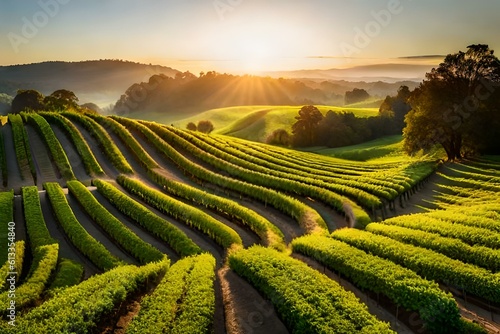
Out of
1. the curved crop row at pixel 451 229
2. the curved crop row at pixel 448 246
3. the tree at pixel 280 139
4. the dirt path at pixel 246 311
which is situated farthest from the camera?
the tree at pixel 280 139

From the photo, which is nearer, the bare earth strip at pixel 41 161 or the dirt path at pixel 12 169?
the dirt path at pixel 12 169

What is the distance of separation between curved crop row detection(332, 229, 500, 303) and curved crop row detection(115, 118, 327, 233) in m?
8.75

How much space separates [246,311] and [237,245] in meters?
11.4

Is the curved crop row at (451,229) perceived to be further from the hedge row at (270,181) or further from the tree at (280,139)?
the tree at (280,139)

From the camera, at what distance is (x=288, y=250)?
118ft

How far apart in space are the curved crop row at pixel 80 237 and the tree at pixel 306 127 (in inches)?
3877

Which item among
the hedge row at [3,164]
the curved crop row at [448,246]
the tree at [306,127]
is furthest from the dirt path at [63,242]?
the tree at [306,127]

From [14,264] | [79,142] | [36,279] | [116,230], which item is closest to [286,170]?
[116,230]

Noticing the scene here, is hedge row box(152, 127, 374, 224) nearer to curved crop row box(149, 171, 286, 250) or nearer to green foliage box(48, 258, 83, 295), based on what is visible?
curved crop row box(149, 171, 286, 250)

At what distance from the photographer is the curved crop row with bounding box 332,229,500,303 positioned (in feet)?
84.4

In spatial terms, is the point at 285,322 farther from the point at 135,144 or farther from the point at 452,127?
the point at 452,127

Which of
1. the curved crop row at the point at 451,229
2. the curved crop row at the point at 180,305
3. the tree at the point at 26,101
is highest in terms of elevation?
the tree at the point at 26,101

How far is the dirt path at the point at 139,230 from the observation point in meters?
37.4

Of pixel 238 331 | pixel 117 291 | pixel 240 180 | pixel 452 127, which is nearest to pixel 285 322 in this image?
pixel 238 331
